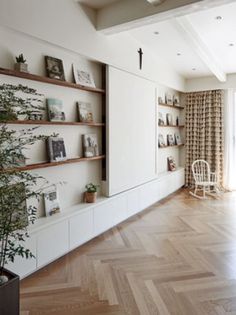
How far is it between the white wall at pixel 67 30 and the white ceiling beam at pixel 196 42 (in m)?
0.84

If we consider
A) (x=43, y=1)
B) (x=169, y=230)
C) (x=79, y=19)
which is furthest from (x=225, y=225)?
(x=43, y=1)

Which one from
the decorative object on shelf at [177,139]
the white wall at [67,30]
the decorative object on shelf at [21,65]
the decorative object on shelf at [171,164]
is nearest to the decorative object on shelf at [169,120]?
the decorative object on shelf at [177,139]

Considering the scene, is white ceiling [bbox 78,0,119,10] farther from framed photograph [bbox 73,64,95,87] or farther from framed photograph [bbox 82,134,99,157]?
framed photograph [bbox 82,134,99,157]

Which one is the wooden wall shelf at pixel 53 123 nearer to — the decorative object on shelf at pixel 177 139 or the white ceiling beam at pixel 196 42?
the white ceiling beam at pixel 196 42

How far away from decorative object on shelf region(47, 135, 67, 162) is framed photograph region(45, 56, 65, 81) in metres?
0.67

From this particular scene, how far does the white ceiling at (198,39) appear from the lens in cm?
332

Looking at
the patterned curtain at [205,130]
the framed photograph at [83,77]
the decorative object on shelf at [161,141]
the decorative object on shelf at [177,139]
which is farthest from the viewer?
the decorative object on shelf at [177,139]

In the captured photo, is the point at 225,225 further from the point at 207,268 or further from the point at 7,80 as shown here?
the point at 7,80

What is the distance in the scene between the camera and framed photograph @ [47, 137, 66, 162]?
9.78ft

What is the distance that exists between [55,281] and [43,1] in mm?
2711

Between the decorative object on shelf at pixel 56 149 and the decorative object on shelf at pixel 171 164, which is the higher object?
the decorative object on shelf at pixel 56 149

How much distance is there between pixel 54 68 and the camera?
3.00 meters

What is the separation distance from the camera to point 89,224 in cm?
335

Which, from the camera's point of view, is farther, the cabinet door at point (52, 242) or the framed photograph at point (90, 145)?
the framed photograph at point (90, 145)
